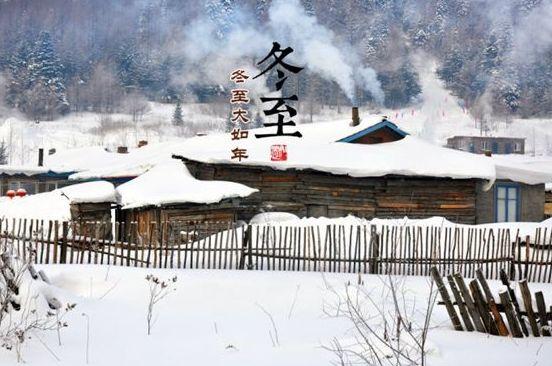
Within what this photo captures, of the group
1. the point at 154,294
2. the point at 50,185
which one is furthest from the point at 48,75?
the point at 154,294

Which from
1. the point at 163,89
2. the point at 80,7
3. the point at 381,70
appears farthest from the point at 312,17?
the point at 80,7

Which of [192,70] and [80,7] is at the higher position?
[80,7]

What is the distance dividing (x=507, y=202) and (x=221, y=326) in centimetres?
1986

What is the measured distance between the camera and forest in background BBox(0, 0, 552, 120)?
5595 inches

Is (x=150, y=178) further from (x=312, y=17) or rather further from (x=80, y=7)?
(x=80, y=7)

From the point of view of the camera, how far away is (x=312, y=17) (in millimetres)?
181375

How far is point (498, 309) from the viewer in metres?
8.01

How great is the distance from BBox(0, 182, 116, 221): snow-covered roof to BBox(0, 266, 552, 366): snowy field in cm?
834

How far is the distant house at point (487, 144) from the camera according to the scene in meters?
100

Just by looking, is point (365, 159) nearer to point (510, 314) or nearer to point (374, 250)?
point (374, 250)

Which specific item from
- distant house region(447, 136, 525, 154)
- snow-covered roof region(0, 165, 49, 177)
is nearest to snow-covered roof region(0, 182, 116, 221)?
snow-covered roof region(0, 165, 49, 177)

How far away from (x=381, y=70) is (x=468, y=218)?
153 meters

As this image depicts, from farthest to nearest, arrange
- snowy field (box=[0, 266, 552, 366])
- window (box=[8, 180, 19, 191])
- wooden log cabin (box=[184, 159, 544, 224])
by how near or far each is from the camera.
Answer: window (box=[8, 180, 19, 191]), wooden log cabin (box=[184, 159, 544, 224]), snowy field (box=[0, 266, 552, 366])

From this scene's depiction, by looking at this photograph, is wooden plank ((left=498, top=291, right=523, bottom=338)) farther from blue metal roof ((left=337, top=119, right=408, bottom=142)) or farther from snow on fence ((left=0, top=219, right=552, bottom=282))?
blue metal roof ((left=337, top=119, right=408, bottom=142))
